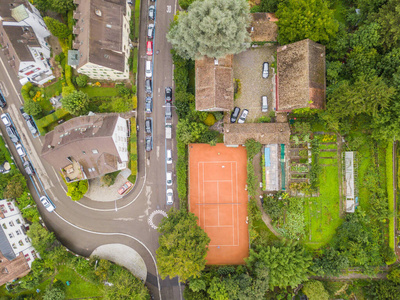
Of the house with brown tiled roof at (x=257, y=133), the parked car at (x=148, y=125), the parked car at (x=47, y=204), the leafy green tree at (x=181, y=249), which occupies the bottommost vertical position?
the leafy green tree at (x=181, y=249)

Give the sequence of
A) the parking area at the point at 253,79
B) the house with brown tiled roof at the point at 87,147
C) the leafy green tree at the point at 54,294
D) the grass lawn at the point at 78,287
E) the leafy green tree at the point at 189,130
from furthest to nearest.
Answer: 1. the grass lawn at the point at 78,287
2. the parking area at the point at 253,79
3. the leafy green tree at the point at 54,294
4. the leafy green tree at the point at 189,130
5. the house with brown tiled roof at the point at 87,147

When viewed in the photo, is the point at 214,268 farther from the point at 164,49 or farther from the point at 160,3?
the point at 160,3

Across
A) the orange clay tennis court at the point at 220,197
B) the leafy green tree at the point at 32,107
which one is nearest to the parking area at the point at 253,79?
the orange clay tennis court at the point at 220,197

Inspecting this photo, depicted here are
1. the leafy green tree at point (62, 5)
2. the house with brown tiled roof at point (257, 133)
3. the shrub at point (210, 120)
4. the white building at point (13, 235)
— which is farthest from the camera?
the shrub at point (210, 120)

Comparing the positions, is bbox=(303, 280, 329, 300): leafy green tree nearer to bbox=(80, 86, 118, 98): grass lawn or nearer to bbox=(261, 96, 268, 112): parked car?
bbox=(261, 96, 268, 112): parked car

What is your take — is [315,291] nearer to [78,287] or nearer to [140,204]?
[140,204]

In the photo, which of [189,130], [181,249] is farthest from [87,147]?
[181,249]

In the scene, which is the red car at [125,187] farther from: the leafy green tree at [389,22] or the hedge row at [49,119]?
the leafy green tree at [389,22]

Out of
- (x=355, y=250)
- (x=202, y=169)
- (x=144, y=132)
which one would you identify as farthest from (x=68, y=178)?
(x=355, y=250)
